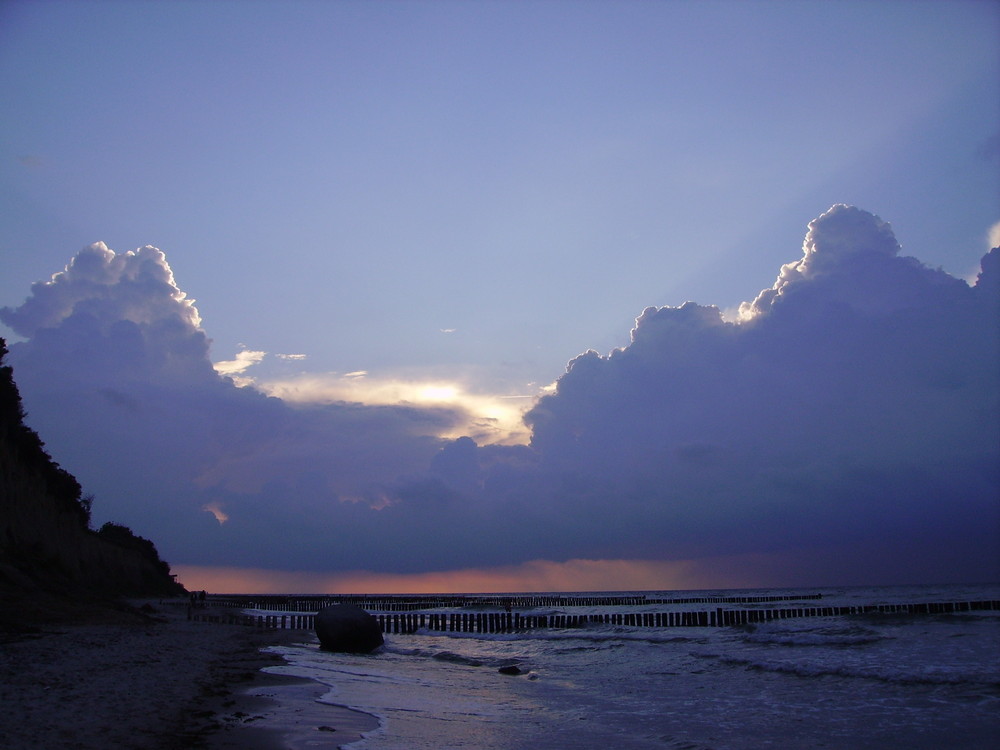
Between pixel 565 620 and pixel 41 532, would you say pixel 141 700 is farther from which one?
pixel 565 620

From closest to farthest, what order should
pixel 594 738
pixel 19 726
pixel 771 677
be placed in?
pixel 19 726 → pixel 594 738 → pixel 771 677

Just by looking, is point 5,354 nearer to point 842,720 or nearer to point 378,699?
point 378,699

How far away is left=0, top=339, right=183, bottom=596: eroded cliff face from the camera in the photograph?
25.9 meters

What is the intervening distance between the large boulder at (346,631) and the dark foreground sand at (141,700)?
8.17 meters

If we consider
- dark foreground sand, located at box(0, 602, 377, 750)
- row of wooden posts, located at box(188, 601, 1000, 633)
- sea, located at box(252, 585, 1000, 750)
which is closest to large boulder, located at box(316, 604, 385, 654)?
sea, located at box(252, 585, 1000, 750)

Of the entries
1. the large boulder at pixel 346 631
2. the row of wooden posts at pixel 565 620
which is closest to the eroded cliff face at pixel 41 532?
the row of wooden posts at pixel 565 620

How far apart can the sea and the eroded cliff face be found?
33.9ft

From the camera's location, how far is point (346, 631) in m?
26.8

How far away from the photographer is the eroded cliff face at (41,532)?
25.9 metres

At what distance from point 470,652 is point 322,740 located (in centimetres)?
2103

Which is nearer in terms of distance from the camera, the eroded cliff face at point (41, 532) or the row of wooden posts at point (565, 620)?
the eroded cliff face at point (41, 532)

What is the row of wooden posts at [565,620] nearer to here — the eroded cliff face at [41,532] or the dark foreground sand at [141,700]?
the eroded cliff face at [41,532]

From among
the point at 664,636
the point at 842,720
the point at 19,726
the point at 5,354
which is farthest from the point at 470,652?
the point at 5,354

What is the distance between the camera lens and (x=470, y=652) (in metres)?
29.8
